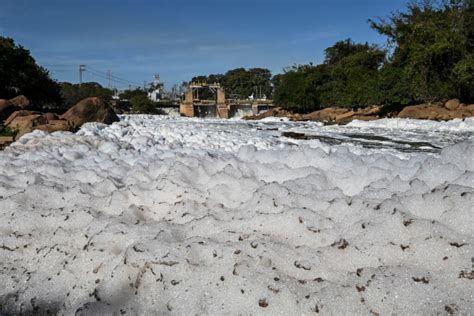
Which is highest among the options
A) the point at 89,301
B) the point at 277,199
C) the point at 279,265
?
the point at 277,199

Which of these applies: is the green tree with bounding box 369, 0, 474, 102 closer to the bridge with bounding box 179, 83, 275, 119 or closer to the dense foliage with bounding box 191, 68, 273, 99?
the bridge with bounding box 179, 83, 275, 119

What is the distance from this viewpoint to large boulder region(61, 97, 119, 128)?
8083mm

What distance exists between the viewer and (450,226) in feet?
4.89

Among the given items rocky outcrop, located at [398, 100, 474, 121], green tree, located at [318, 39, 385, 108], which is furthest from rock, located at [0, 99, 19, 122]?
green tree, located at [318, 39, 385, 108]

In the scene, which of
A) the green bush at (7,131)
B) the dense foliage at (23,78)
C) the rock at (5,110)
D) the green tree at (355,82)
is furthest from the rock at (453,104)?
the dense foliage at (23,78)

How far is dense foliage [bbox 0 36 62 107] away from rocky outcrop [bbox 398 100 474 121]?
1616cm

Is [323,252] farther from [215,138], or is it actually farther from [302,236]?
[215,138]

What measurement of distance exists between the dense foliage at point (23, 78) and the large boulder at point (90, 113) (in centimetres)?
1052

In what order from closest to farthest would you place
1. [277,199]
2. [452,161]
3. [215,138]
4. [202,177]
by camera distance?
[277,199], [452,161], [202,177], [215,138]

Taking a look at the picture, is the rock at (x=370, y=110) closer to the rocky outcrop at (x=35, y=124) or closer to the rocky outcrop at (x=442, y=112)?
the rocky outcrop at (x=442, y=112)

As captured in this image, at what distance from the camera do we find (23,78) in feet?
58.4

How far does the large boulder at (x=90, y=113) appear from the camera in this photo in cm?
808

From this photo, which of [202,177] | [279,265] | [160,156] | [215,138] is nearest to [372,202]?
[279,265]

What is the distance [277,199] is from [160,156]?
1.74 meters
